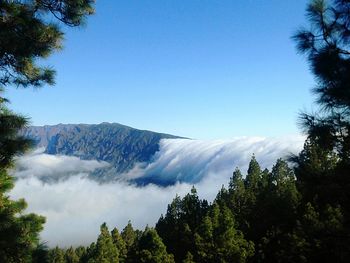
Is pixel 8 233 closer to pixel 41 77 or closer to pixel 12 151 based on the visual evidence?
pixel 12 151

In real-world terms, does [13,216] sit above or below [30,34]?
below

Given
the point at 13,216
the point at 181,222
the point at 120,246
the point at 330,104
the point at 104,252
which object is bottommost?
the point at 120,246

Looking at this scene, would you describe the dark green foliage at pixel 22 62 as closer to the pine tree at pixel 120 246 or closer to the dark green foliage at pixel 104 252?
the dark green foliage at pixel 104 252

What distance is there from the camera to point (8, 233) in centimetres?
1195

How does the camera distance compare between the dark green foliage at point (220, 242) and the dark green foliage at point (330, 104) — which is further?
the dark green foliage at point (220, 242)

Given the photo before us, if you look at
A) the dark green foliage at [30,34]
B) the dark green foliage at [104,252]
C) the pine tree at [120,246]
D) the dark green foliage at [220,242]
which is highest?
the dark green foliage at [30,34]

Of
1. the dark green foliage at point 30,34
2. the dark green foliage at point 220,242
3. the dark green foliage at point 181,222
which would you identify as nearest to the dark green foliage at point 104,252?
the dark green foliage at point 181,222

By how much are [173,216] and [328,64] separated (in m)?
66.5

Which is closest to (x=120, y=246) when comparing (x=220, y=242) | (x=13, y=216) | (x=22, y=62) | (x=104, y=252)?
(x=104, y=252)

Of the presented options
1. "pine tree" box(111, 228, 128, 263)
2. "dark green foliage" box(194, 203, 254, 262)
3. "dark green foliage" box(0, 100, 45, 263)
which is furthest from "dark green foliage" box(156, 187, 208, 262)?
"dark green foliage" box(0, 100, 45, 263)

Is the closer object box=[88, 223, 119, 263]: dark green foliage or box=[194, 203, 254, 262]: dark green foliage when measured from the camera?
box=[194, 203, 254, 262]: dark green foliage

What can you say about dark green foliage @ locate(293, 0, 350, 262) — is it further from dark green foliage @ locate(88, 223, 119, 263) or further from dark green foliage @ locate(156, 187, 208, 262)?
dark green foliage @ locate(156, 187, 208, 262)

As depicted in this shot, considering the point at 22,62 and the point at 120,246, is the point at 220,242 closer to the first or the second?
the point at 120,246

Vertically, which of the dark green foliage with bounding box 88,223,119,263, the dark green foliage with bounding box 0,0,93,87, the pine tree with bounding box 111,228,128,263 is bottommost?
the pine tree with bounding box 111,228,128,263
